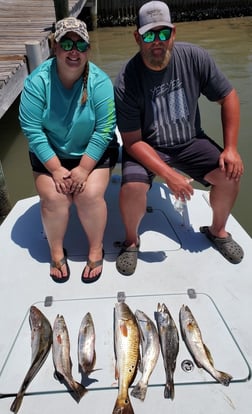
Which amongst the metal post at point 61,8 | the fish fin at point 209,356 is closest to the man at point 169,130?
the fish fin at point 209,356

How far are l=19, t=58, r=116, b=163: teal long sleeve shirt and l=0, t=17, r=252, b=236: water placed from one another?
95.9 inches

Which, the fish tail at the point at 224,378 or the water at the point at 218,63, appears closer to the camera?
the fish tail at the point at 224,378

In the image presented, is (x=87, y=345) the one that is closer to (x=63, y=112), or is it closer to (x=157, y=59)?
(x=63, y=112)

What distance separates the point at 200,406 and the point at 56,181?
1604 millimetres

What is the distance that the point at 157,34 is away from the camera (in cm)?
257

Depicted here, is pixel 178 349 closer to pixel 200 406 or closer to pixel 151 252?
pixel 200 406

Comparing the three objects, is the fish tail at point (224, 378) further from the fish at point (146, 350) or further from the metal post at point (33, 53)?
the metal post at point (33, 53)

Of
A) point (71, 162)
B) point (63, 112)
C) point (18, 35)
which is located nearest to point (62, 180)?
point (71, 162)

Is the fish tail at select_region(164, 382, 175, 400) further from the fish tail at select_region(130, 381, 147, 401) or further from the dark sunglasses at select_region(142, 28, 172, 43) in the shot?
the dark sunglasses at select_region(142, 28, 172, 43)

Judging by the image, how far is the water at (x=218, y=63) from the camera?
217 inches

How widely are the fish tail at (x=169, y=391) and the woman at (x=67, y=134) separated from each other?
927 mm

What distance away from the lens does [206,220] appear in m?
3.28

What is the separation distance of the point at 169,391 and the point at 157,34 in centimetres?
217

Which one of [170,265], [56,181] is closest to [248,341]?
[170,265]
